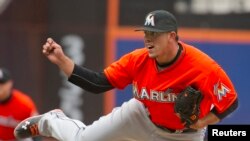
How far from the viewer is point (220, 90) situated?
6023mm

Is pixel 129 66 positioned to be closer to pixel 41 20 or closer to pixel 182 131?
pixel 182 131

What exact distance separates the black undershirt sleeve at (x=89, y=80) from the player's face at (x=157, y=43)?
52 cm

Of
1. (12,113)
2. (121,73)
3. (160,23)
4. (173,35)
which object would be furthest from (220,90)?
(12,113)

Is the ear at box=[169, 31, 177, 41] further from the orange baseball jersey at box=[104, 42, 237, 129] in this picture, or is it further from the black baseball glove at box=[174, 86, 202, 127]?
the black baseball glove at box=[174, 86, 202, 127]

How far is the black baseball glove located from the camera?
5953 millimetres

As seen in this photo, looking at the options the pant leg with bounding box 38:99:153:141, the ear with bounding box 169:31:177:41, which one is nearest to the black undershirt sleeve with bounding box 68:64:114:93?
the pant leg with bounding box 38:99:153:141

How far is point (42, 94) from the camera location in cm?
1112

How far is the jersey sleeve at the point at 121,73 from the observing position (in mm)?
6379

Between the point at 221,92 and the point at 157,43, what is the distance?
58 cm

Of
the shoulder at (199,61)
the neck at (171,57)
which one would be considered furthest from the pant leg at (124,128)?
the shoulder at (199,61)

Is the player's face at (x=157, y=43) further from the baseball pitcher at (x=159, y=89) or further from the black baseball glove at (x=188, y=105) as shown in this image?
the black baseball glove at (x=188, y=105)

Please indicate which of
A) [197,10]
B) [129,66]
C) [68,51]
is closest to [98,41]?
[68,51]

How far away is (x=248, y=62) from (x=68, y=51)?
229cm

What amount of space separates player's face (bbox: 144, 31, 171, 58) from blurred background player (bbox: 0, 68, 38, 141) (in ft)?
8.34
